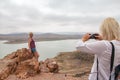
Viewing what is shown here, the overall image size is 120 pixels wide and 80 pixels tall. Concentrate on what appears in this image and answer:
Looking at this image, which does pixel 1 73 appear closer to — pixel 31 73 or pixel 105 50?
pixel 31 73

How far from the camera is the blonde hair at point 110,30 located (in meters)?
2.76

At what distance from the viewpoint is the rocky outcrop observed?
11.4m

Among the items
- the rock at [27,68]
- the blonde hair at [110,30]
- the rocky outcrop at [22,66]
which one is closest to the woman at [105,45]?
the blonde hair at [110,30]

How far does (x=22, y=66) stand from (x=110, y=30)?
31.3ft

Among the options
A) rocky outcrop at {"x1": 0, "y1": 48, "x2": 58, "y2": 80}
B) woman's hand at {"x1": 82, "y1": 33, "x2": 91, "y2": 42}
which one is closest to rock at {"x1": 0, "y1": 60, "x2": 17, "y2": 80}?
rocky outcrop at {"x1": 0, "y1": 48, "x2": 58, "y2": 80}

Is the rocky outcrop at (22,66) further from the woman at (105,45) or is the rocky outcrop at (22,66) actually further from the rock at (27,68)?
the woman at (105,45)

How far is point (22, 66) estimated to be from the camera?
1195cm

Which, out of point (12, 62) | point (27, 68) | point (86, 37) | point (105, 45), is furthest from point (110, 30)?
point (12, 62)

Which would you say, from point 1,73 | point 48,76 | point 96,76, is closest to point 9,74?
point 1,73

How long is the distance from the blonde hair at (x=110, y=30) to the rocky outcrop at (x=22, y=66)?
8.73 metres

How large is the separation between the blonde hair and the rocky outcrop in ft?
28.6

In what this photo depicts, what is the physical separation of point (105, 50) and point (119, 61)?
0.19 meters

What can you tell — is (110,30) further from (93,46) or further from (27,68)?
(27,68)

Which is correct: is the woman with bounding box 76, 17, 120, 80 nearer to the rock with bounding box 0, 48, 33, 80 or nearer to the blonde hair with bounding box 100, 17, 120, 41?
the blonde hair with bounding box 100, 17, 120, 41
